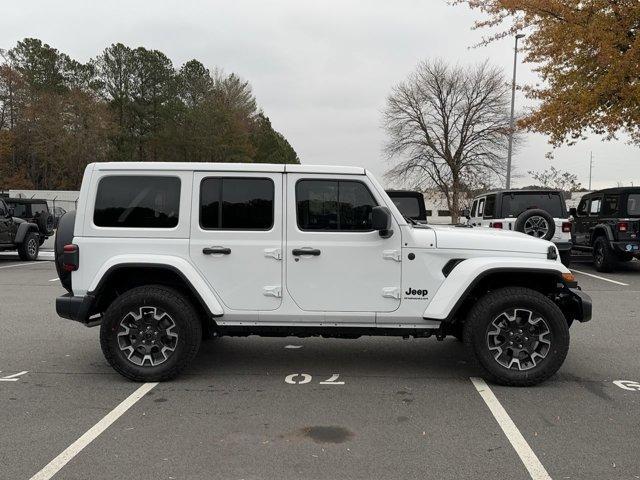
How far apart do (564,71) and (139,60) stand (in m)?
49.8

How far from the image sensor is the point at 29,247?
51.6ft

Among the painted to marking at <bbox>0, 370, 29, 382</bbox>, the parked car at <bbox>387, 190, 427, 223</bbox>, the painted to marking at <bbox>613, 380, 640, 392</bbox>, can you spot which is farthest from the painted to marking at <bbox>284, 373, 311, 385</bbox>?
the parked car at <bbox>387, 190, 427, 223</bbox>

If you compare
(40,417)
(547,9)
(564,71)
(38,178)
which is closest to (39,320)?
(40,417)

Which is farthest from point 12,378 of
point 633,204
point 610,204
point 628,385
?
point 610,204

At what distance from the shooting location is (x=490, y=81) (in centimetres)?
3997

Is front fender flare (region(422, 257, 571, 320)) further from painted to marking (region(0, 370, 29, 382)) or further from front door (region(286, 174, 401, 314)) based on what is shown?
painted to marking (region(0, 370, 29, 382))

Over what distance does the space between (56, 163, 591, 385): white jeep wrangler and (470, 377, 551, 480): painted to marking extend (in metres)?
0.23

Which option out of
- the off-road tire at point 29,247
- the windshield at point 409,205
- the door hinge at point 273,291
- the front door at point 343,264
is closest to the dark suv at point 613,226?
the windshield at point 409,205

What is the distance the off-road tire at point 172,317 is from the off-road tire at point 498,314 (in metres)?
2.42

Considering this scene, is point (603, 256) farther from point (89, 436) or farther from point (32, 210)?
point (32, 210)

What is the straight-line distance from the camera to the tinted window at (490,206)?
12615 millimetres

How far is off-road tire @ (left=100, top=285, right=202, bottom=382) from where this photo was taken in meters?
4.84

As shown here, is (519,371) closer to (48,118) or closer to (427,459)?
(427,459)

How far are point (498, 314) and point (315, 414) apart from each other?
1.81 metres
